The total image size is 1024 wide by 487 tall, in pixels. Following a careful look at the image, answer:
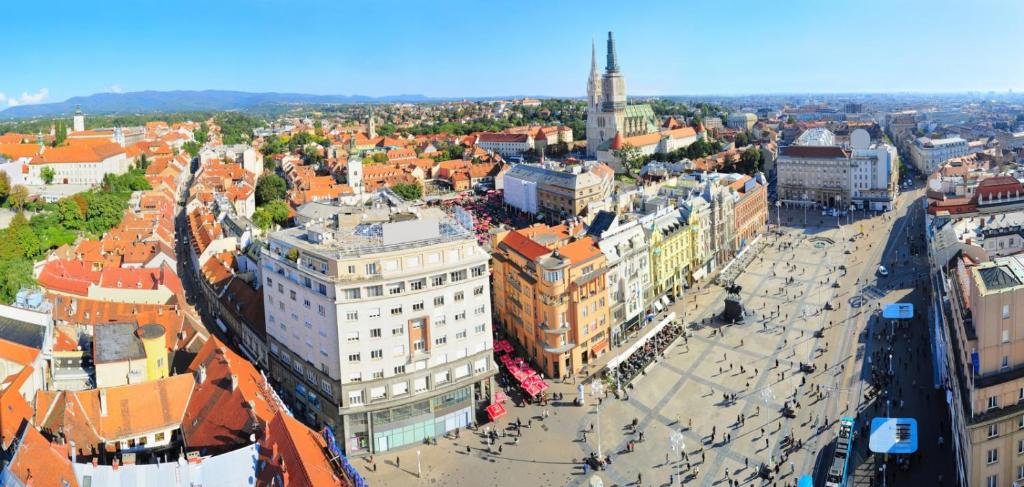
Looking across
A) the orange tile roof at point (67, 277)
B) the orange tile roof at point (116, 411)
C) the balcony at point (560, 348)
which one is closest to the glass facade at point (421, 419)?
the balcony at point (560, 348)

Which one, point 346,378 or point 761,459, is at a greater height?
point 346,378

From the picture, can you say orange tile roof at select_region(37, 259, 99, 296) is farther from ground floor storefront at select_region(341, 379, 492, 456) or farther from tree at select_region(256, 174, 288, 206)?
tree at select_region(256, 174, 288, 206)

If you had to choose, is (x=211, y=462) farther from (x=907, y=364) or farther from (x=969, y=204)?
(x=969, y=204)

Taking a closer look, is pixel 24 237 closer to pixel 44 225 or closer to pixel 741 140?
pixel 44 225

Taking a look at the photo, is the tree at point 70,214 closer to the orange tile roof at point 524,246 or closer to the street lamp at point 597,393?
the orange tile roof at point 524,246

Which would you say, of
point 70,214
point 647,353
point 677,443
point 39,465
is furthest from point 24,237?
point 677,443

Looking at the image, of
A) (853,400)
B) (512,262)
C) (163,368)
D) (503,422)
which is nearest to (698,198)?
(512,262)
